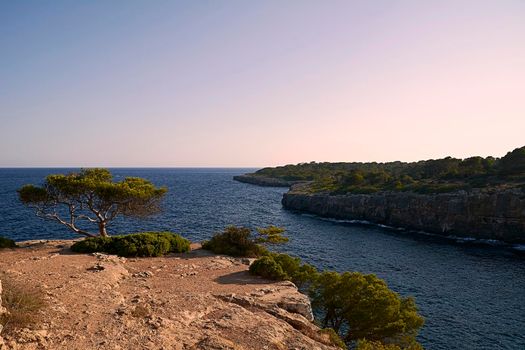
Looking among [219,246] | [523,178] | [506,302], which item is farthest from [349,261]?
[523,178]

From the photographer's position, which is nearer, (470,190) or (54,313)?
(54,313)

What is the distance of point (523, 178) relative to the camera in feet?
216

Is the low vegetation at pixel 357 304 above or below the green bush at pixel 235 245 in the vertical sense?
below

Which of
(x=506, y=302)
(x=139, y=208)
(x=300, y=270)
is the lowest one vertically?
(x=506, y=302)

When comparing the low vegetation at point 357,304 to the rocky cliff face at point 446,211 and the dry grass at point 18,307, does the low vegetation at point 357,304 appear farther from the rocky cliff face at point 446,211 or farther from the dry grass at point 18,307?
the rocky cliff face at point 446,211

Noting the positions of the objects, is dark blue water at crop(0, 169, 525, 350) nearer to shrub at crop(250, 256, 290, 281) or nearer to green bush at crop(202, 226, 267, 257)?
shrub at crop(250, 256, 290, 281)

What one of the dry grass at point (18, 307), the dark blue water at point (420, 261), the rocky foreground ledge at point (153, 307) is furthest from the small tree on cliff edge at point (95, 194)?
the dark blue water at point (420, 261)

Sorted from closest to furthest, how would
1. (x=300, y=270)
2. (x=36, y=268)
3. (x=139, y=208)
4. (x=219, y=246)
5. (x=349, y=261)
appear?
(x=36, y=268) → (x=300, y=270) → (x=219, y=246) → (x=139, y=208) → (x=349, y=261)

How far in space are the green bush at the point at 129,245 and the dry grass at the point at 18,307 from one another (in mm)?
12874

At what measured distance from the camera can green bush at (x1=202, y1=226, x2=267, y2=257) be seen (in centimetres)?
3072

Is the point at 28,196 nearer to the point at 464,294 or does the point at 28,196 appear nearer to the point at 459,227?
the point at 464,294

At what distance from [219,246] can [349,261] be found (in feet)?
68.7

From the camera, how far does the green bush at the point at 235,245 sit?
30.7m

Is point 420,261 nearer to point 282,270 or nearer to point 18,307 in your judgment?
point 282,270
